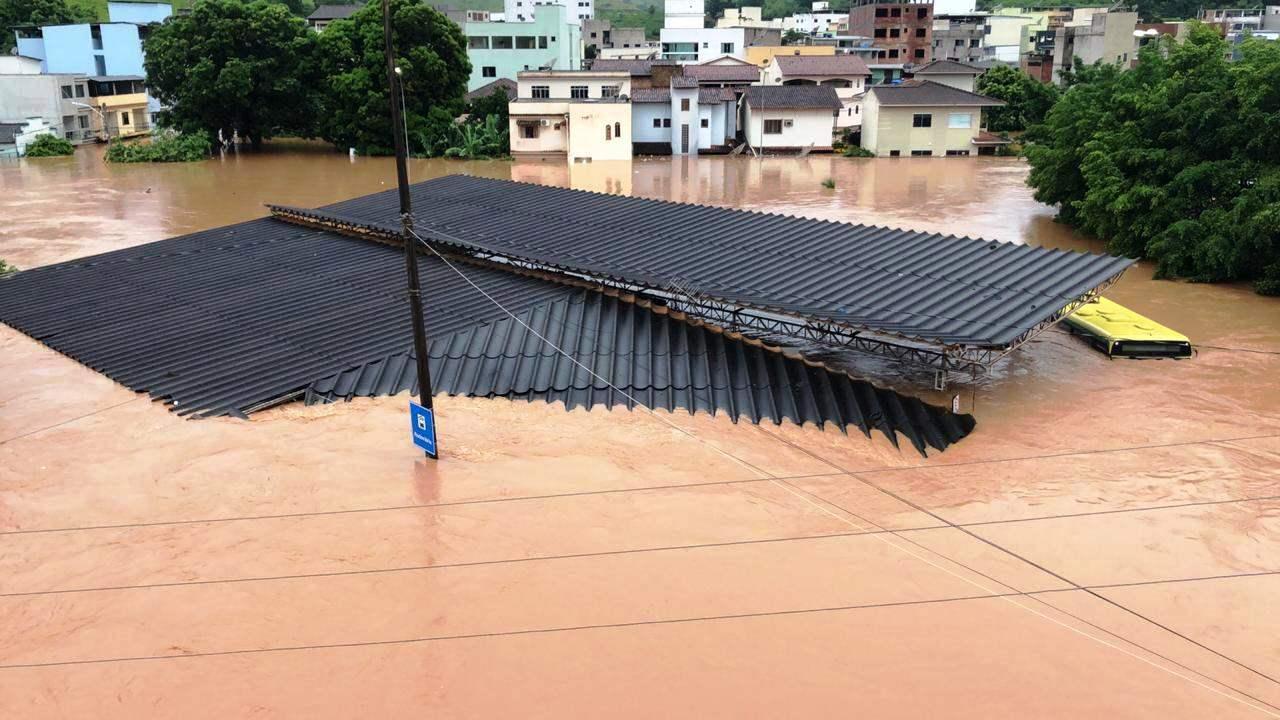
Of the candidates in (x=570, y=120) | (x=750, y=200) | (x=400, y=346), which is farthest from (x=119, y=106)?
(x=400, y=346)

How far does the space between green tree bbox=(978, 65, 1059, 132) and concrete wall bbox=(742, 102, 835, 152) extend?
991 centimetres

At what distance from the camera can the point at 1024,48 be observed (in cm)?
7538

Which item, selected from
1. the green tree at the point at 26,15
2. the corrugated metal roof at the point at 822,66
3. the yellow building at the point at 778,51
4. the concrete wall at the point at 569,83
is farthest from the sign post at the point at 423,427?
the green tree at the point at 26,15

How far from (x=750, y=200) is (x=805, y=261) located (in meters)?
20.7

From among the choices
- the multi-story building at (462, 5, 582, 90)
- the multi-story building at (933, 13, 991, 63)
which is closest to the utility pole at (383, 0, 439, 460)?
the multi-story building at (462, 5, 582, 90)

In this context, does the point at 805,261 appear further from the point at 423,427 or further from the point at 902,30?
the point at 902,30

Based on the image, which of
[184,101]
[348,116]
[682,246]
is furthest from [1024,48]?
[682,246]

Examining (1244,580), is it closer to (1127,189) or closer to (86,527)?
(86,527)

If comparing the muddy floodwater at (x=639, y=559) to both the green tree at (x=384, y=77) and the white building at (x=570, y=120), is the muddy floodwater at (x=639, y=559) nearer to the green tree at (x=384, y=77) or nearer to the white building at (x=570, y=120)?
the white building at (x=570, y=120)

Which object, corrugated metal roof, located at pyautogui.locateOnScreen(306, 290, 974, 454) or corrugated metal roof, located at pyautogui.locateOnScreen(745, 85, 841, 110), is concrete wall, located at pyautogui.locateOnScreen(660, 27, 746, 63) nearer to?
corrugated metal roof, located at pyautogui.locateOnScreen(745, 85, 841, 110)

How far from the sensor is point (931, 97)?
46.0 metres

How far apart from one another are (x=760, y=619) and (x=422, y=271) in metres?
11.1

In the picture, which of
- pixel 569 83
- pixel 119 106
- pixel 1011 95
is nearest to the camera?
pixel 569 83

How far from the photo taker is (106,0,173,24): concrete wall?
63438 millimetres
